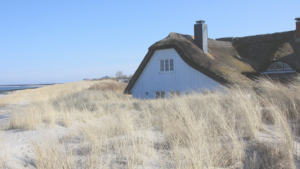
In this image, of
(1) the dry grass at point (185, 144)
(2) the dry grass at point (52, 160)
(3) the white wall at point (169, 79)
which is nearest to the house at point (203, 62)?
(3) the white wall at point (169, 79)

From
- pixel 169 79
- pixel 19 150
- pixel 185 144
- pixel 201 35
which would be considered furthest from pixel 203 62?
pixel 19 150

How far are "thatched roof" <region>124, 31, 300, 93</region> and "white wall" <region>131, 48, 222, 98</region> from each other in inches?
16.1

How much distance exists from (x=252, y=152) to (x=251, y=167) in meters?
0.58

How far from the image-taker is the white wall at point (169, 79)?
14781 mm

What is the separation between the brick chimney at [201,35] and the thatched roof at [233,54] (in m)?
0.41

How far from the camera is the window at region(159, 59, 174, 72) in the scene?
1642 centimetres

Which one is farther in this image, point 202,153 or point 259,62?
point 259,62

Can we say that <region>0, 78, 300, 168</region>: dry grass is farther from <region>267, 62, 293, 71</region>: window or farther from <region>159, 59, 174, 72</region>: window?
<region>267, 62, 293, 71</region>: window

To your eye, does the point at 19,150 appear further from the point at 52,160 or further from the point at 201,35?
the point at 201,35

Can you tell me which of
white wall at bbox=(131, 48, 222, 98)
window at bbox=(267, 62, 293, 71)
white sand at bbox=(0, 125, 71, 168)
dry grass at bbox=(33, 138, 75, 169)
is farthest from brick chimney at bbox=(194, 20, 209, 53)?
dry grass at bbox=(33, 138, 75, 169)

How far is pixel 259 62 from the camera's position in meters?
17.6

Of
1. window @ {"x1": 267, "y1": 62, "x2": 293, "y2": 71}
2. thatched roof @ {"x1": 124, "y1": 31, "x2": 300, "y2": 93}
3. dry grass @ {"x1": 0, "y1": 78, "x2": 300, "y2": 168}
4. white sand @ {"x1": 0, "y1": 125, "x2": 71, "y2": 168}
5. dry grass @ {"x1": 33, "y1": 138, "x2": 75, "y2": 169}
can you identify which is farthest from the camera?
window @ {"x1": 267, "y1": 62, "x2": 293, "y2": 71}

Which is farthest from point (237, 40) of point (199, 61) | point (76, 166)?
point (76, 166)

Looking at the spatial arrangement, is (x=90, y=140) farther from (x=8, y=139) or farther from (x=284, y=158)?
(x=284, y=158)
